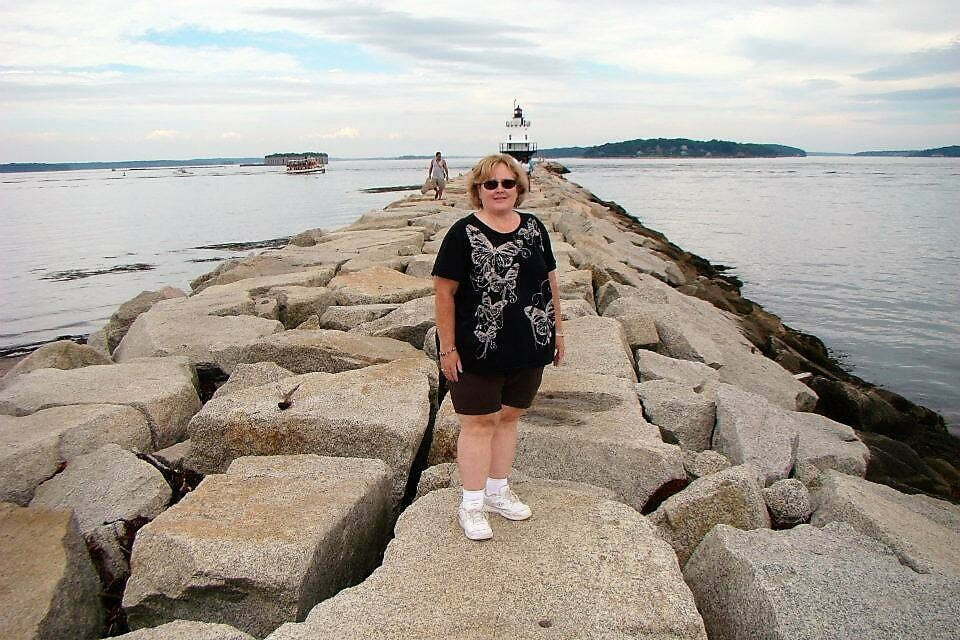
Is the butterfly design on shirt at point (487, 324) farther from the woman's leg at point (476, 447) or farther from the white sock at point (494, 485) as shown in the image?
the white sock at point (494, 485)

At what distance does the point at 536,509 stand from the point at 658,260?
9627mm

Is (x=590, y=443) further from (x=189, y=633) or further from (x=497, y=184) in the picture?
(x=189, y=633)

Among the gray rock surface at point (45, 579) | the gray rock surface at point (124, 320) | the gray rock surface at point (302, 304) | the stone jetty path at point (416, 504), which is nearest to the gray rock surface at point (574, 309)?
the stone jetty path at point (416, 504)

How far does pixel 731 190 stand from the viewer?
45562 millimetres

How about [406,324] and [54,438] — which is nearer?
[54,438]

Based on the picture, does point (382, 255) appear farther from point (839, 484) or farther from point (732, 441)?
point (839, 484)

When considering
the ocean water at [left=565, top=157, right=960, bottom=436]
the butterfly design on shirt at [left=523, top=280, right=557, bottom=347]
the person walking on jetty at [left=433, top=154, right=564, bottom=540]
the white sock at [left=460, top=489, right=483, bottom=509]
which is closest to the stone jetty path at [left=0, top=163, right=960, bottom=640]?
the white sock at [left=460, top=489, right=483, bottom=509]

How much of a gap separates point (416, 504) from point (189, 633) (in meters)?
0.98

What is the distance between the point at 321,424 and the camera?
11.0 ft

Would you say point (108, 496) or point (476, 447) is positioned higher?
point (476, 447)

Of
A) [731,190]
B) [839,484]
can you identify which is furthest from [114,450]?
[731,190]

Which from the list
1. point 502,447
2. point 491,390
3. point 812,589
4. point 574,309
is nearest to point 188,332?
point 574,309

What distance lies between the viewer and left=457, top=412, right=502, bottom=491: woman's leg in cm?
259

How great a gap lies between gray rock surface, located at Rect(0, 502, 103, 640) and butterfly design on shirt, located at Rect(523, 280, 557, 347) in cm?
185
